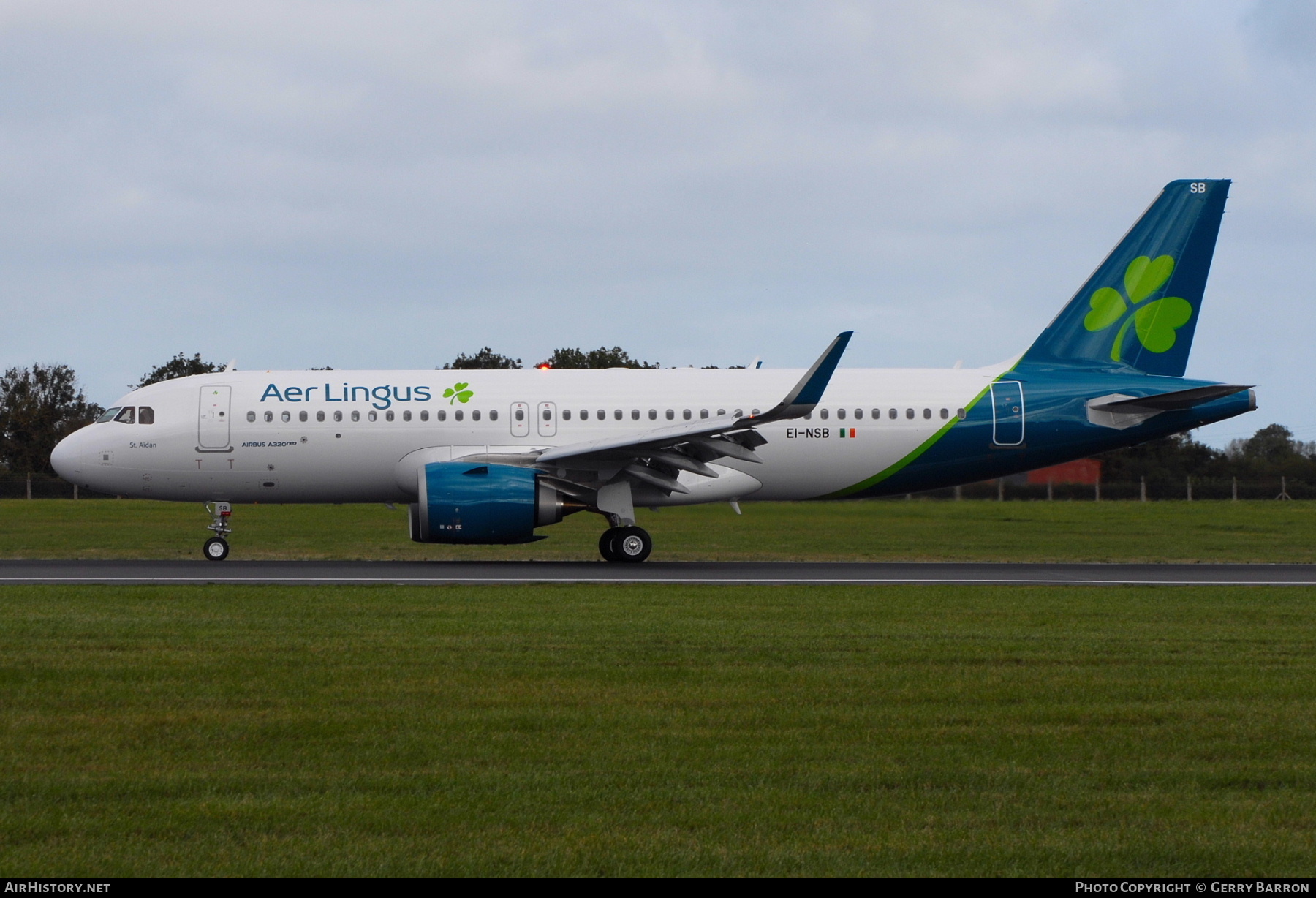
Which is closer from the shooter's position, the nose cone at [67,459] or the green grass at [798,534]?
the nose cone at [67,459]

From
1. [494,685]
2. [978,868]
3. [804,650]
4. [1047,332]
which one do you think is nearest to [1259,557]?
[1047,332]

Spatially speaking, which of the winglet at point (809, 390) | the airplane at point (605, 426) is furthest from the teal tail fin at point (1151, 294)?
the winglet at point (809, 390)

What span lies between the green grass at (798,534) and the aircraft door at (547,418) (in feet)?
9.10

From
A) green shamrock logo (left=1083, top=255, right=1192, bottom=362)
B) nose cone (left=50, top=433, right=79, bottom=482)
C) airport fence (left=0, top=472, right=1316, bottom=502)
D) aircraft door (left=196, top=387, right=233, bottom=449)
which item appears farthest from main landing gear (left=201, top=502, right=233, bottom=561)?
airport fence (left=0, top=472, right=1316, bottom=502)

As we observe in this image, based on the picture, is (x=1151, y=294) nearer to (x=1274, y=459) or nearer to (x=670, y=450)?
(x=670, y=450)

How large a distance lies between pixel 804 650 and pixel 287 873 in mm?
6292

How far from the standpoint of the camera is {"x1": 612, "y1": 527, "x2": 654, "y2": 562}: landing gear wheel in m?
22.2

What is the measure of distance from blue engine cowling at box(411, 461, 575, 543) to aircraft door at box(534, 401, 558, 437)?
6.43ft

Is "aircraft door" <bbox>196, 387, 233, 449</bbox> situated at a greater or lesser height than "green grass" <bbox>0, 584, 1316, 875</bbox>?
greater

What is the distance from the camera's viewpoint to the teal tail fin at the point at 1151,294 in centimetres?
2397

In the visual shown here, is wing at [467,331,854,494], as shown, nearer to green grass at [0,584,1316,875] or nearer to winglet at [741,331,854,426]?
winglet at [741,331,854,426]

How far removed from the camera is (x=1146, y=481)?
44812 millimetres

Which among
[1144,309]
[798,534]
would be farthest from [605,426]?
[1144,309]

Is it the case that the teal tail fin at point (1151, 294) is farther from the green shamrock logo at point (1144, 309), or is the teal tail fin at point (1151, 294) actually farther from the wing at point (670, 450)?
the wing at point (670, 450)
